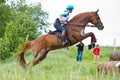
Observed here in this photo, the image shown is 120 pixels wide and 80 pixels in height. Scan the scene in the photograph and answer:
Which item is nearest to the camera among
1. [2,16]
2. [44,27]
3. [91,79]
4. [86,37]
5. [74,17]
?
[91,79]

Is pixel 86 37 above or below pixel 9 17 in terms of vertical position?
below

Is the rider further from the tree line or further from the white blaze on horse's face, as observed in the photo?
the tree line

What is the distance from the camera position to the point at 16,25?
57.5 metres

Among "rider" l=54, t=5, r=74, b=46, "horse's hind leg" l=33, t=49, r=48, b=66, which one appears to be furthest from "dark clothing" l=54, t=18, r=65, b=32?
"horse's hind leg" l=33, t=49, r=48, b=66

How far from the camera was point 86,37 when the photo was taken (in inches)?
659

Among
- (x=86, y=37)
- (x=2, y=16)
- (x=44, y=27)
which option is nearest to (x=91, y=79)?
(x=86, y=37)

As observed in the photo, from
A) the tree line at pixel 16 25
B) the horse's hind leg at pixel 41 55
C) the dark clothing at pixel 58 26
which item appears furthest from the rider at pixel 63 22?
the tree line at pixel 16 25

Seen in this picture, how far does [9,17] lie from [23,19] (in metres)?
2.31

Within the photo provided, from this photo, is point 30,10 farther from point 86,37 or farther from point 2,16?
point 86,37

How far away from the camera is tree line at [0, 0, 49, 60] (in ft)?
171

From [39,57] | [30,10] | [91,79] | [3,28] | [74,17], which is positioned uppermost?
[30,10]

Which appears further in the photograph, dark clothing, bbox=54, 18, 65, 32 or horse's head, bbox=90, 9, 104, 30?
horse's head, bbox=90, 9, 104, 30

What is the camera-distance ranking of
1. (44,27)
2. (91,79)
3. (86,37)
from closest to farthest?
(91,79) < (86,37) < (44,27)

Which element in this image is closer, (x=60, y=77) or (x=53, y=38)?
(x=60, y=77)
